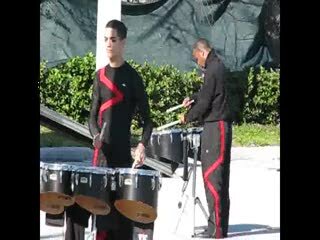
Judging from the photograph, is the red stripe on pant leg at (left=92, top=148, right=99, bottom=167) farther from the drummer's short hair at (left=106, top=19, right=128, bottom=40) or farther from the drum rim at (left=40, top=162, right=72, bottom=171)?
the drummer's short hair at (left=106, top=19, right=128, bottom=40)

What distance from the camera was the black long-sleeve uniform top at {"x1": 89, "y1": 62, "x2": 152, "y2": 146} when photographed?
200 inches

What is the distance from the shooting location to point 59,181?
5.03 m

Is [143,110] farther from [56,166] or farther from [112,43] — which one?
[56,166]

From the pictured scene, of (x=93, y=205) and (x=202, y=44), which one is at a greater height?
(x=202, y=44)

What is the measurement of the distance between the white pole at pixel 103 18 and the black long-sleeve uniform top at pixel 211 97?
631mm

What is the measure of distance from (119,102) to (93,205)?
0.61 metres

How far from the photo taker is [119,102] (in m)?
5.07

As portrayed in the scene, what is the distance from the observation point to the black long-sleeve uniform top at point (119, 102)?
507 centimetres

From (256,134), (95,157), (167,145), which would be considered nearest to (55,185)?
(95,157)

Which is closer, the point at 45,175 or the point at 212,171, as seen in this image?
the point at 45,175

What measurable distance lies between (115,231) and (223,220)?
0.80m

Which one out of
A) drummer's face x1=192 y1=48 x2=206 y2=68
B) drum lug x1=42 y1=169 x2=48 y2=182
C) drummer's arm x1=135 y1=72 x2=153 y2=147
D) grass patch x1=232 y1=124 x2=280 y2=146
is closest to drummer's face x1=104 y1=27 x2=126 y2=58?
drummer's arm x1=135 y1=72 x2=153 y2=147
